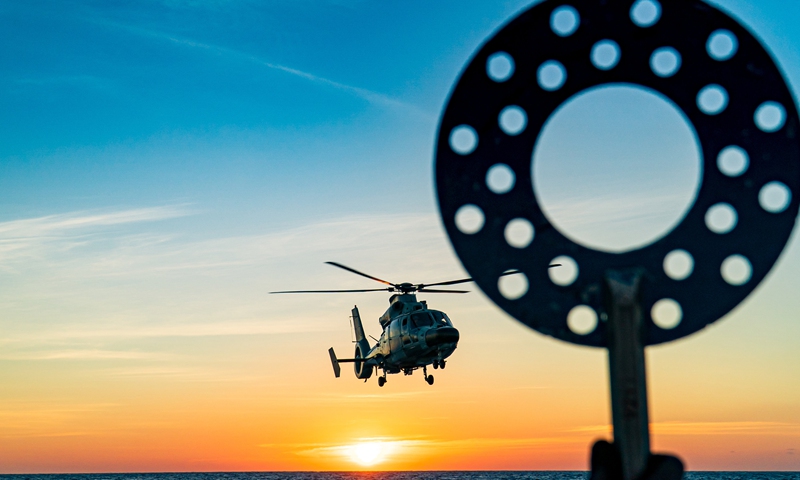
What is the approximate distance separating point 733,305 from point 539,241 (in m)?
1.36

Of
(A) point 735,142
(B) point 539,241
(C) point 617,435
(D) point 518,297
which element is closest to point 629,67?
(A) point 735,142

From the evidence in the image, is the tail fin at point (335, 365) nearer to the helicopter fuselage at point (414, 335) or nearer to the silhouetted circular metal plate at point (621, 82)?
the helicopter fuselage at point (414, 335)

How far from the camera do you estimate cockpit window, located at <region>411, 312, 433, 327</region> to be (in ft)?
115

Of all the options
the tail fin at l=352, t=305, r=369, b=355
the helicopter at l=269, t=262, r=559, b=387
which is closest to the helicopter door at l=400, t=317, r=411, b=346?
the helicopter at l=269, t=262, r=559, b=387

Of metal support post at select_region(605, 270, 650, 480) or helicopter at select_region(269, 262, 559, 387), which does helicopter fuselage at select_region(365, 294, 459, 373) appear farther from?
metal support post at select_region(605, 270, 650, 480)

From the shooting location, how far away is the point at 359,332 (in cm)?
5222

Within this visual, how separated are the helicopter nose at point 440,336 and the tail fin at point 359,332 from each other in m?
13.2

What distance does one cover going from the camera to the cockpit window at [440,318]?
114 feet

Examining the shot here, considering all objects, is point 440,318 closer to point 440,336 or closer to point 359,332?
point 440,336

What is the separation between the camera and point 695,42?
6367 millimetres

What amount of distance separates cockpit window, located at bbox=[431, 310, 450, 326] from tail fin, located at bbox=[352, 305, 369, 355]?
12.2m

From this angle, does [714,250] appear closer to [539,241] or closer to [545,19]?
[539,241]

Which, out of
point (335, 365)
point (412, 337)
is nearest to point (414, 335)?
point (412, 337)

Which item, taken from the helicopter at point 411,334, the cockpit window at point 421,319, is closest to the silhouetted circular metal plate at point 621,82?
the helicopter at point 411,334
